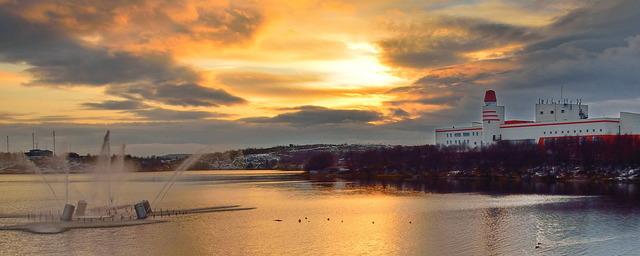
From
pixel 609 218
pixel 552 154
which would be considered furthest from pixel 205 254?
pixel 552 154

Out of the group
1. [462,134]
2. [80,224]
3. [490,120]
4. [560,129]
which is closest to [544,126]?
[560,129]

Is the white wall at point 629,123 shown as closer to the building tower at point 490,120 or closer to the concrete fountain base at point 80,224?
the building tower at point 490,120

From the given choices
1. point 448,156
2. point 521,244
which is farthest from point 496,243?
point 448,156

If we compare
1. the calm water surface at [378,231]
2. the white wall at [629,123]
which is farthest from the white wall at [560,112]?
the calm water surface at [378,231]

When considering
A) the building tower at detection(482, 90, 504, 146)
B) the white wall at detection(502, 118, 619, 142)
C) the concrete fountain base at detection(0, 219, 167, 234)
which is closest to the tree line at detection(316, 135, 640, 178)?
the white wall at detection(502, 118, 619, 142)

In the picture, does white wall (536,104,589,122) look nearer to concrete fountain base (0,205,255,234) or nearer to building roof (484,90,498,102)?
building roof (484,90,498,102)

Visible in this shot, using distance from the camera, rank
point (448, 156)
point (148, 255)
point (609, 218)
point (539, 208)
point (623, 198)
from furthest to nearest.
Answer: point (448, 156)
point (623, 198)
point (539, 208)
point (609, 218)
point (148, 255)

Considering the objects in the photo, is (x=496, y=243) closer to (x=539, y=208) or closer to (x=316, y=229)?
(x=316, y=229)

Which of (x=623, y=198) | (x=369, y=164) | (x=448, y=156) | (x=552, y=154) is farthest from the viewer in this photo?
(x=369, y=164)

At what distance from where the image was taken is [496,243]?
3478cm

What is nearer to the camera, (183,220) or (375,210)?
(183,220)

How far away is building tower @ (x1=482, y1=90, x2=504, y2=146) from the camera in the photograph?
420 feet

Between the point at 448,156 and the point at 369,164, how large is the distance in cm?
2727

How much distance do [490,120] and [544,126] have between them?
37.2 feet
